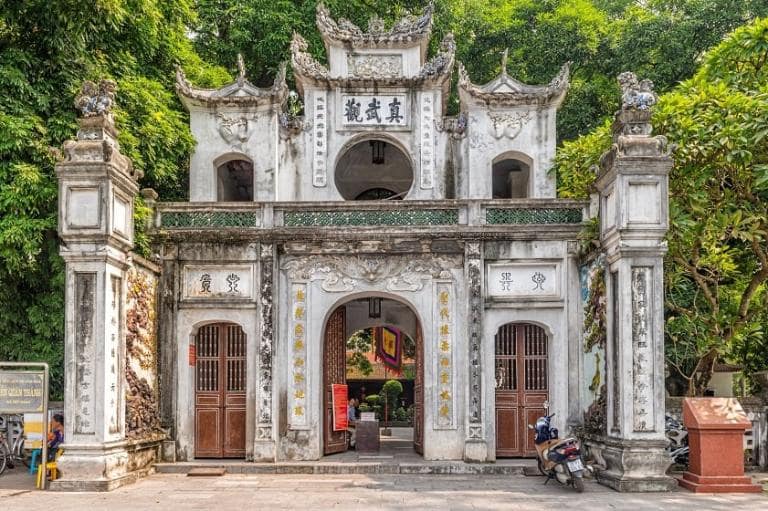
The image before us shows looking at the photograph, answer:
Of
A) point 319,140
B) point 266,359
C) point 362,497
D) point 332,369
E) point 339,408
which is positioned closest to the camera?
point 362,497

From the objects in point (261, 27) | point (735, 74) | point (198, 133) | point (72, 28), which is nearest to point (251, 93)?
point (198, 133)

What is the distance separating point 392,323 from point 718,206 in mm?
7677

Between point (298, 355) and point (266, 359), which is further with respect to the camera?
point (298, 355)

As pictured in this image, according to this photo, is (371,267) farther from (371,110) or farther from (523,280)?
(371,110)

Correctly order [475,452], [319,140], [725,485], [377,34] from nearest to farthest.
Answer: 1. [725,485]
2. [475,452]
3. [319,140]
4. [377,34]

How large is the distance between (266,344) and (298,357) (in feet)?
1.96

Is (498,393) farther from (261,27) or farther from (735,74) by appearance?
(261,27)

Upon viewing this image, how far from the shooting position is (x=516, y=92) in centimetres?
1706

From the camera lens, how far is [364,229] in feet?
49.1

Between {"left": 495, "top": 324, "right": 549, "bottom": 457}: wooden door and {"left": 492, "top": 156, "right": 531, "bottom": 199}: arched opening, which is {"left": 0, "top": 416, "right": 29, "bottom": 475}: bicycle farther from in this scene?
{"left": 492, "top": 156, "right": 531, "bottom": 199}: arched opening

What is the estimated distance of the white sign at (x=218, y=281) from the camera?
15000 millimetres

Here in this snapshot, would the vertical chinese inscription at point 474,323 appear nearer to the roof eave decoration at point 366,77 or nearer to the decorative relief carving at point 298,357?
the decorative relief carving at point 298,357

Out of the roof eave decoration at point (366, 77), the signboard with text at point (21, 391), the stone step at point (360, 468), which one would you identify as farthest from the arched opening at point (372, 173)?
the signboard with text at point (21, 391)

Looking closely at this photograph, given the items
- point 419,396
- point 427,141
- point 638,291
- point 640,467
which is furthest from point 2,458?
point 638,291
